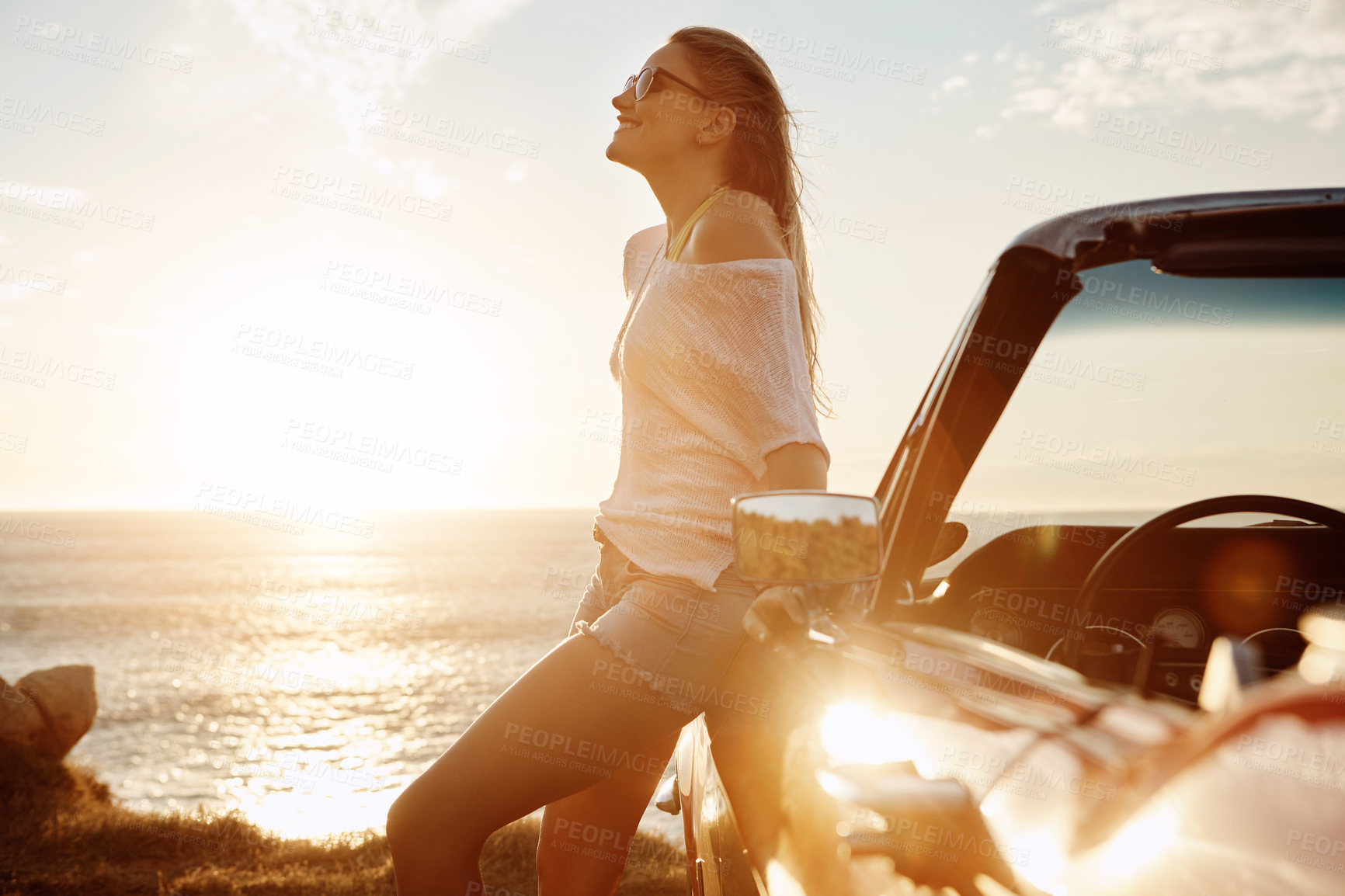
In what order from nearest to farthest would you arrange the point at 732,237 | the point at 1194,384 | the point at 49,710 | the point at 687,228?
the point at 1194,384 < the point at 732,237 < the point at 687,228 < the point at 49,710

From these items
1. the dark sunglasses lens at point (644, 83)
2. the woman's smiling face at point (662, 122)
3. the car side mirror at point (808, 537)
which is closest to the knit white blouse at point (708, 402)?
the car side mirror at point (808, 537)

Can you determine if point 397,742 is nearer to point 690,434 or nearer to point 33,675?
point 33,675

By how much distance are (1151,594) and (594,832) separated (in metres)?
1.29

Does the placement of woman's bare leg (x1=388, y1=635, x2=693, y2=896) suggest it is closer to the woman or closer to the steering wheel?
the woman

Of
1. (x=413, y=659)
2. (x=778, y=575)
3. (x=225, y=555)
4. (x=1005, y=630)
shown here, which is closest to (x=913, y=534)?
(x=1005, y=630)

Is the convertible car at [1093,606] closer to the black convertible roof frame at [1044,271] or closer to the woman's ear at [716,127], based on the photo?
the black convertible roof frame at [1044,271]

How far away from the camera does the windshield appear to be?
1.28 meters

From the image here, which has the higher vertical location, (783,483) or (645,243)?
(645,243)

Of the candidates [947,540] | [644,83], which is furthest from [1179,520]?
[644,83]

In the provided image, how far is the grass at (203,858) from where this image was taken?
22.3 ft

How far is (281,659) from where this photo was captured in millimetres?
45000

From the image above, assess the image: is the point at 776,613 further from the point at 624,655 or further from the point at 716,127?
the point at 716,127

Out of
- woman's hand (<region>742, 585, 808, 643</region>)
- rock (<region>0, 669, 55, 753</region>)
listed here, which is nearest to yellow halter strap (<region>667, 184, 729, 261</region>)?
woman's hand (<region>742, 585, 808, 643</region>)

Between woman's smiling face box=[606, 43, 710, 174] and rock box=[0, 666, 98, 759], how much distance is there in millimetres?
12796
